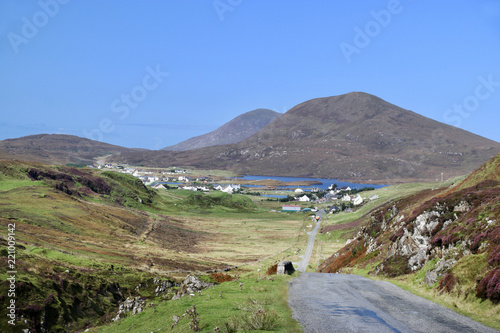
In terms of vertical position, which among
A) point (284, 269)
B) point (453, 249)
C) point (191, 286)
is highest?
point (453, 249)

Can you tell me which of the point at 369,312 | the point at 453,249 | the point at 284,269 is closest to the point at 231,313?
the point at 369,312

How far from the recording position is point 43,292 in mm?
29656

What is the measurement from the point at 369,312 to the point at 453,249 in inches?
492

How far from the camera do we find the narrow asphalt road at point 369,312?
663 inches

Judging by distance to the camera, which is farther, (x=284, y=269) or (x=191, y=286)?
(x=284, y=269)

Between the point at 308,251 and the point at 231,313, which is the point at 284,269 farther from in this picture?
the point at 308,251

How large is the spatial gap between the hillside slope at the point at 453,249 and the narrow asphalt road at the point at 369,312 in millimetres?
2127

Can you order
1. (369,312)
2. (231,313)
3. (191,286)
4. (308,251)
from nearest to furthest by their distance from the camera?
(231,313), (369,312), (191,286), (308,251)

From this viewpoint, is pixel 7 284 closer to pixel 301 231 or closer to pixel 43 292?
pixel 43 292

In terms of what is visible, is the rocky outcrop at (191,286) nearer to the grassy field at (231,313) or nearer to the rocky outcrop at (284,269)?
the grassy field at (231,313)

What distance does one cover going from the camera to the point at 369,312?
64.8 feet

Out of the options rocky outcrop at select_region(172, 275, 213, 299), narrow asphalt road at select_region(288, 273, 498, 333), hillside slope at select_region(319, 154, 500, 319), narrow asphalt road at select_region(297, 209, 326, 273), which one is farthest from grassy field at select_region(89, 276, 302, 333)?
narrow asphalt road at select_region(297, 209, 326, 273)

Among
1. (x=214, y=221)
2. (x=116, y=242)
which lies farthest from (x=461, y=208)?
(x=214, y=221)

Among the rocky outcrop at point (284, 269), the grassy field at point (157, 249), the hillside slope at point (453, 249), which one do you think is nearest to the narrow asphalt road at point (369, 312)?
the grassy field at point (157, 249)
